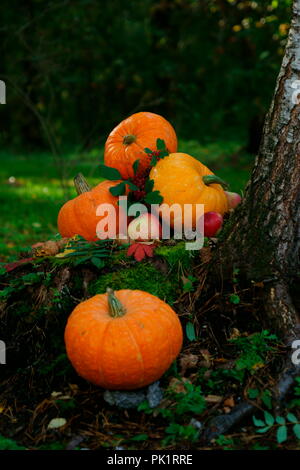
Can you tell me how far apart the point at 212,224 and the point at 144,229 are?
42cm

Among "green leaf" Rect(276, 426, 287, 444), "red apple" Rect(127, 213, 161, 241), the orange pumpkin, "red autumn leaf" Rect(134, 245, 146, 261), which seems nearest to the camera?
"green leaf" Rect(276, 426, 287, 444)

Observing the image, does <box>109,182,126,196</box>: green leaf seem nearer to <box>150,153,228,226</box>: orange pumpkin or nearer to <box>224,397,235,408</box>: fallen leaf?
<box>150,153,228,226</box>: orange pumpkin

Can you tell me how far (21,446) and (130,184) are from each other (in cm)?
167

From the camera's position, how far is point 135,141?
3527mm

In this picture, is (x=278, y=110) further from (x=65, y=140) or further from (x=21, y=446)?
(x=65, y=140)

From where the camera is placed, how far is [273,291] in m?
2.73

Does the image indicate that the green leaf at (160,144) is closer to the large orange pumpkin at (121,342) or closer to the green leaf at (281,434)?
the large orange pumpkin at (121,342)

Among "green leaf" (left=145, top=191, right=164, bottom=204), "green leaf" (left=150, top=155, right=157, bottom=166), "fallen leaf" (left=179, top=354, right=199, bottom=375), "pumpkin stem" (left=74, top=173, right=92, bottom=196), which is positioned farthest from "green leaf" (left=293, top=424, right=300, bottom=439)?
"pumpkin stem" (left=74, top=173, right=92, bottom=196)

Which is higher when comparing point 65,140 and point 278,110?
point 278,110

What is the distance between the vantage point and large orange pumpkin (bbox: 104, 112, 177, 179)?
3480 mm

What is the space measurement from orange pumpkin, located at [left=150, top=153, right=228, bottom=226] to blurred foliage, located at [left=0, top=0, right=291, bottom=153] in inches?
300

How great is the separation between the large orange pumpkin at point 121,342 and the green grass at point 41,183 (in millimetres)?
1256

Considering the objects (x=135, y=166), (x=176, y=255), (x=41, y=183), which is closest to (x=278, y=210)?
(x=176, y=255)
